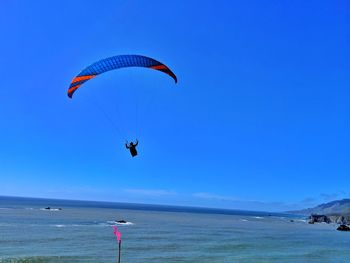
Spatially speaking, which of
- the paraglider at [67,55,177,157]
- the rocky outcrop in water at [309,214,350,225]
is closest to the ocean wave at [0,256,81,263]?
the paraglider at [67,55,177,157]

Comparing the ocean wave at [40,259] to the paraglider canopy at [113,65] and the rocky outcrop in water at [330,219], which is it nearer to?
the paraglider canopy at [113,65]

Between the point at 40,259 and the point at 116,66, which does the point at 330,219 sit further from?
the point at 116,66

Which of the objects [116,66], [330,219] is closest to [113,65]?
[116,66]

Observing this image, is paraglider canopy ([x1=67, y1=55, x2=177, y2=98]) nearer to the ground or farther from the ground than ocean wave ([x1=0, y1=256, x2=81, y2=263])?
farther from the ground

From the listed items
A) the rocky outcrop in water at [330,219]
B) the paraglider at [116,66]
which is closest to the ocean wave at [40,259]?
the paraglider at [116,66]

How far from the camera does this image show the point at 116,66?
24422mm

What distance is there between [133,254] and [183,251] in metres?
5.60

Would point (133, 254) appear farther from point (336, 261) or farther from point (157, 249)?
point (336, 261)

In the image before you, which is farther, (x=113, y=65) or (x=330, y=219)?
(x=330, y=219)

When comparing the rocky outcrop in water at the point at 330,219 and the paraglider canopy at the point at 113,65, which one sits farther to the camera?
the rocky outcrop in water at the point at 330,219

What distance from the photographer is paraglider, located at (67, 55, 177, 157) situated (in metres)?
24.0

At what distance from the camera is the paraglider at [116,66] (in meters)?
24.0

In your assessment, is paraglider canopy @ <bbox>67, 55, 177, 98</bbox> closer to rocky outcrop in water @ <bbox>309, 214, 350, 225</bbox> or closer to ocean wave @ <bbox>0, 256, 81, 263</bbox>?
ocean wave @ <bbox>0, 256, 81, 263</bbox>

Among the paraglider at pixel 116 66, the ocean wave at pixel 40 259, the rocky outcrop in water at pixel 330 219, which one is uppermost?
the paraglider at pixel 116 66
